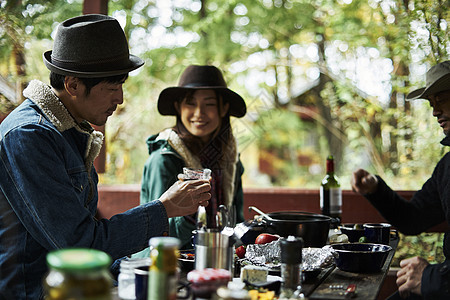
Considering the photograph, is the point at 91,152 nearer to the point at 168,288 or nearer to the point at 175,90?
the point at 168,288

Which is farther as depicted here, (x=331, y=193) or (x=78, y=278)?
(x=331, y=193)

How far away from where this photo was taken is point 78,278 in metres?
0.99

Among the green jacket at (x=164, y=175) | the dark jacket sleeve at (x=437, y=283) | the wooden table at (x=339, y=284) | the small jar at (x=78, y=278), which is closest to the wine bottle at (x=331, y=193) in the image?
the green jacket at (x=164, y=175)

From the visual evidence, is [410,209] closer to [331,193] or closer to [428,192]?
[428,192]

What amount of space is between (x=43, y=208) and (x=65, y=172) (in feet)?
0.47

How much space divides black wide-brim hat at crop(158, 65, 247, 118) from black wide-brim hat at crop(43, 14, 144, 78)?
3.71ft

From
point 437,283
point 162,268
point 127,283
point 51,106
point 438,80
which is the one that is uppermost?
point 438,80

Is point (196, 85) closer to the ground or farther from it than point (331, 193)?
farther from it

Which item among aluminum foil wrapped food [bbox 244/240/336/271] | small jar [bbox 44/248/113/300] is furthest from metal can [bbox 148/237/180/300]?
aluminum foil wrapped food [bbox 244/240/336/271]

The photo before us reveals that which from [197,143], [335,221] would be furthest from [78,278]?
[197,143]

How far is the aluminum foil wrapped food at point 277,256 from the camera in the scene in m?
1.84

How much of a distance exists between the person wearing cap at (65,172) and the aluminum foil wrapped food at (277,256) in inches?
10.7

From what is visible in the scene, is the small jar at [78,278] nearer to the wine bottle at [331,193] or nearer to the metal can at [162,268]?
the metal can at [162,268]

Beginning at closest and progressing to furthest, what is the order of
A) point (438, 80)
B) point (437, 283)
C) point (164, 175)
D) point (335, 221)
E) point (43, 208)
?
point (43, 208) < point (437, 283) < point (335, 221) < point (438, 80) < point (164, 175)
